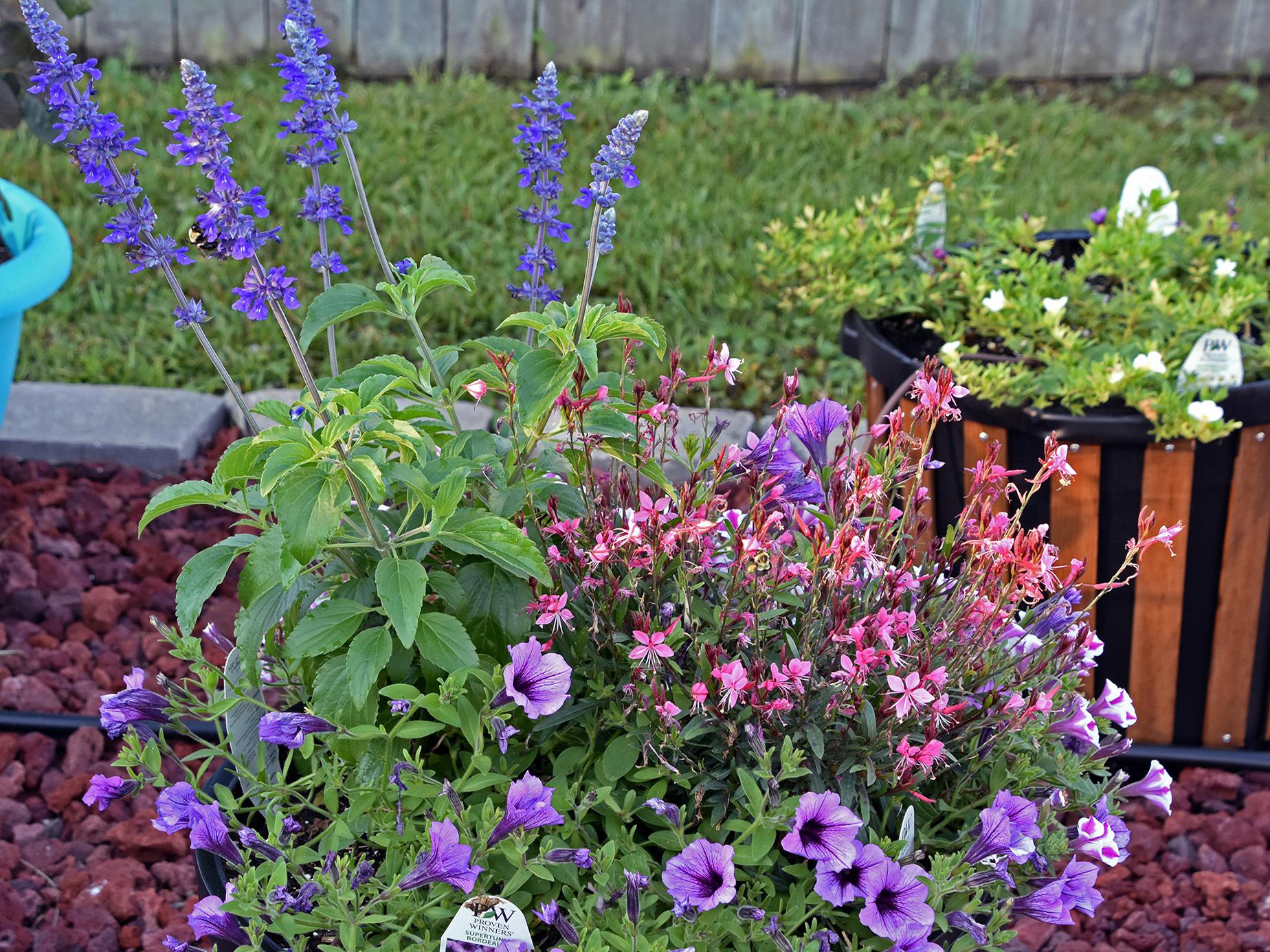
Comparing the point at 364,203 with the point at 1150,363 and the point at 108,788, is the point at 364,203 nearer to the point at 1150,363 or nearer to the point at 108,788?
the point at 108,788

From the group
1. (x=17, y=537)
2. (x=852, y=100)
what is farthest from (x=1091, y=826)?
(x=852, y=100)

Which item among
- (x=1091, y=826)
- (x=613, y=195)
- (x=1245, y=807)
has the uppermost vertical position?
(x=613, y=195)

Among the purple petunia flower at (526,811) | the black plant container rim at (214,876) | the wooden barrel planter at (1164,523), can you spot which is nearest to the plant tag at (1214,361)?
the wooden barrel planter at (1164,523)

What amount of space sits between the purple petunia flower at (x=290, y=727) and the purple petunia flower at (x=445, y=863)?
169 mm

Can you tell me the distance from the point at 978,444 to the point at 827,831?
1119mm

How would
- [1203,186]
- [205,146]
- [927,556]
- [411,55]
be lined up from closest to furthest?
[205,146]
[927,556]
[1203,186]
[411,55]

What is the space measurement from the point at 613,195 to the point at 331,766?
638 millimetres

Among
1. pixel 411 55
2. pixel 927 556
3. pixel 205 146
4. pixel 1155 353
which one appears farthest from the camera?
pixel 411 55

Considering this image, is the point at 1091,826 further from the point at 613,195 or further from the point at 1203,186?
the point at 1203,186

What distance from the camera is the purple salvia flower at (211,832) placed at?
3.93ft

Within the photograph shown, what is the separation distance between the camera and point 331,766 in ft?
4.20

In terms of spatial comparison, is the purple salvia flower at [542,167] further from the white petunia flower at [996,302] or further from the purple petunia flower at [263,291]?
the white petunia flower at [996,302]

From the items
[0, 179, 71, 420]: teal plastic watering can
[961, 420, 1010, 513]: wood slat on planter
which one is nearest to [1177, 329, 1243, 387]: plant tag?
[961, 420, 1010, 513]: wood slat on planter

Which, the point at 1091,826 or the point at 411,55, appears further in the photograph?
the point at 411,55
